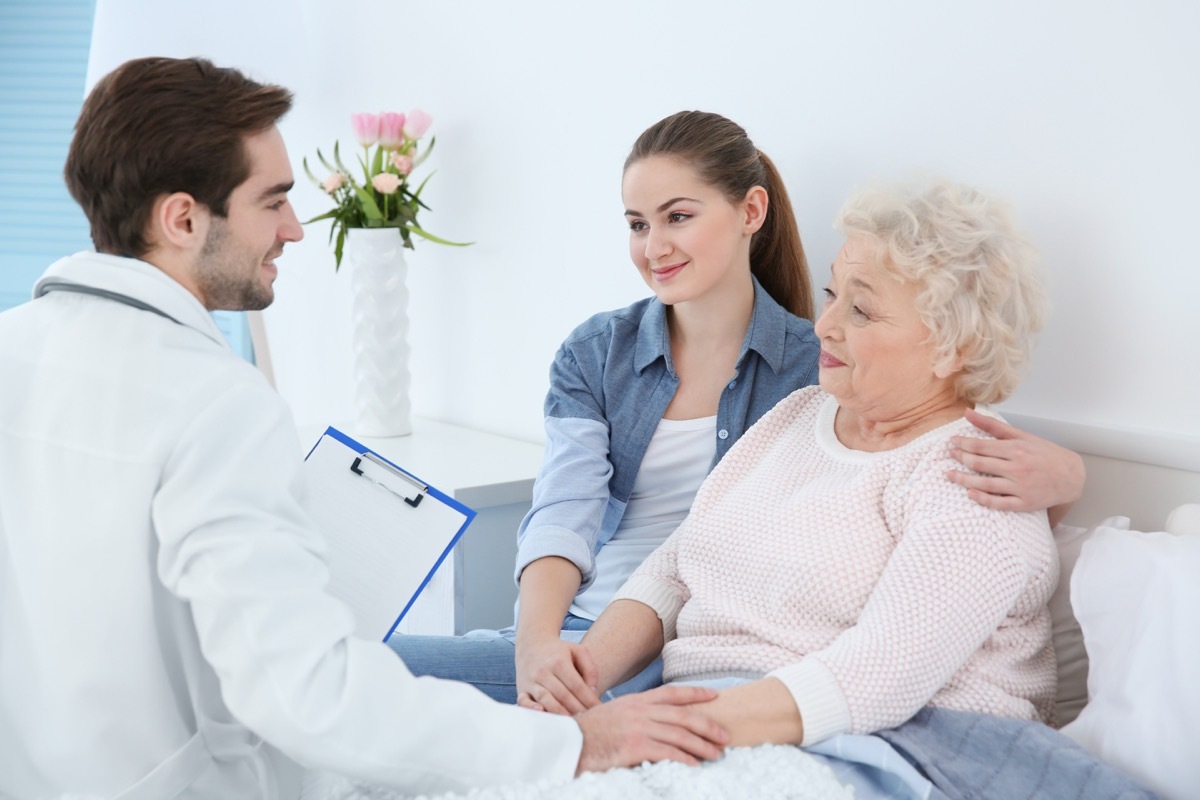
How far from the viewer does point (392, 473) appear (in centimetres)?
161

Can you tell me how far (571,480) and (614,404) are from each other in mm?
173

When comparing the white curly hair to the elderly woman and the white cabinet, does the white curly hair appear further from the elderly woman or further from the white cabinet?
the white cabinet

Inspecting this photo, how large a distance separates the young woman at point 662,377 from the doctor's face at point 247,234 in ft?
2.07

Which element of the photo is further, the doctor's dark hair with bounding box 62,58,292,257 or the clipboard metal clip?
the clipboard metal clip

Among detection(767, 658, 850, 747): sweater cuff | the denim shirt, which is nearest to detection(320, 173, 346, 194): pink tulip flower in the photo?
the denim shirt

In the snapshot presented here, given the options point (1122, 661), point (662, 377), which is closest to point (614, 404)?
point (662, 377)

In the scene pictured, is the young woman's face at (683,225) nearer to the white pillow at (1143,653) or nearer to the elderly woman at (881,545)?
the elderly woman at (881,545)

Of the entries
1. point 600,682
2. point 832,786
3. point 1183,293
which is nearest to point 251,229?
point 600,682

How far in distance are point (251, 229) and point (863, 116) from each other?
3.26 feet

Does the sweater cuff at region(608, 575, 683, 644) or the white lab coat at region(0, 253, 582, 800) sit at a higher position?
the white lab coat at region(0, 253, 582, 800)

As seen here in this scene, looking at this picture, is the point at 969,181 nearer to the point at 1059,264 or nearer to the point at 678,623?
the point at 1059,264

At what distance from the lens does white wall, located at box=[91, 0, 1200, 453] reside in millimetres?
1501

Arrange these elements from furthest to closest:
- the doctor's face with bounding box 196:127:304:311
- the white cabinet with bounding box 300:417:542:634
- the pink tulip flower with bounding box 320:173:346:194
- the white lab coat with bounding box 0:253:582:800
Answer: the pink tulip flower with bounding box 320:173:346:194, the white cabinet with bounding box 300:417:542:634, the doctor's face with bounding box 196:127:304:311, the white lab coat with bounding box 0:253:582:800

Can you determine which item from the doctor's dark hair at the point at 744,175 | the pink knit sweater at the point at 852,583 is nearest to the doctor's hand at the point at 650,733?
the pink knit sweater at the point at 852,583
